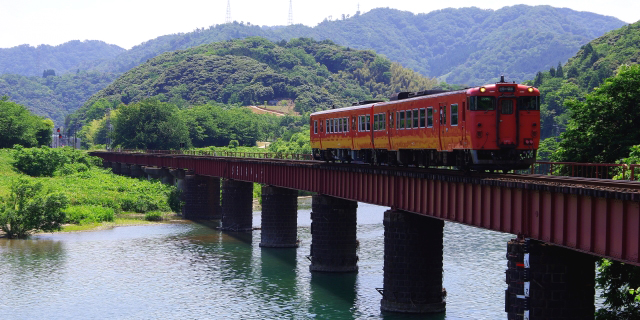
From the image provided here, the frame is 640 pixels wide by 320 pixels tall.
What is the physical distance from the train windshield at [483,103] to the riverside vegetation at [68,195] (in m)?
61.4

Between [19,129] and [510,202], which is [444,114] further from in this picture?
[19,129]

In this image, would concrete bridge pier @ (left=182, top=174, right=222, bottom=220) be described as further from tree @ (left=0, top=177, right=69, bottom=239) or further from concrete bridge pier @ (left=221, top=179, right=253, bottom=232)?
tree @ (left=0, top=177, right=69, bottom=239)

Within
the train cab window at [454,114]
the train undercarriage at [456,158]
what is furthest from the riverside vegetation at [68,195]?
the train cab window at [454,114]

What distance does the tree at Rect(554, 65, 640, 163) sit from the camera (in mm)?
53156

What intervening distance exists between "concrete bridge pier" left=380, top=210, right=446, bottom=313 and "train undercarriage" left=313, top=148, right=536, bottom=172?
350 cm

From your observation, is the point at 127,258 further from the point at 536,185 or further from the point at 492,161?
the point at 536,185

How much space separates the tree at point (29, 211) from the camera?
8519cm

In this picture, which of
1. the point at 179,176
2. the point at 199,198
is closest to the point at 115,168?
the point at 179,176

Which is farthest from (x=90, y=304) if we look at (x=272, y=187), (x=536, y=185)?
(x=536, y=185)

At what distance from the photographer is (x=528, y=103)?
127 ft

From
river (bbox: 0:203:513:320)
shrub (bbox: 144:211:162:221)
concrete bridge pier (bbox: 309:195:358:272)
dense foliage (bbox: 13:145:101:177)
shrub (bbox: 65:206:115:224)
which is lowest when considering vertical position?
river (bbox: 0:203:513:320)

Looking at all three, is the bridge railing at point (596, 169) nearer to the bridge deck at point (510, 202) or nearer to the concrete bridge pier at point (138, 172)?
the bridge deck at point (510, 202)

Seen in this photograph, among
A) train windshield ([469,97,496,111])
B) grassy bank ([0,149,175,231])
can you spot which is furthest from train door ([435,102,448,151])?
grassy bank ([0,149,175,231])

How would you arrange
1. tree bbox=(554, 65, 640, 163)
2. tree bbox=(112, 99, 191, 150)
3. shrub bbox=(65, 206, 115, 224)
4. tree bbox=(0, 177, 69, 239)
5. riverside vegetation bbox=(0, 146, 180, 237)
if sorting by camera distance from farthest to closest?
1. tree bbox=(112, 99, 191, 150)
2. shrub bbox=(65, 206, 115, 224)
3. riverside vegetation bbox=(0, 146, 180, 237)
4. tree bbox=(0, 177, 69, 239)
5. tree bbox=(554, 65, 640, 163)
